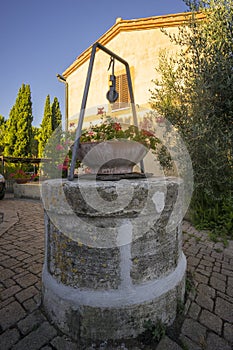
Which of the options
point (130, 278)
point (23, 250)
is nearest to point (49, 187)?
point (130, 278)

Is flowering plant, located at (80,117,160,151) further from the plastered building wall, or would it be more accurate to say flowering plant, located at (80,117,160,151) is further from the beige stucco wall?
the beige stucco wall

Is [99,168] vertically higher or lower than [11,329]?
higher

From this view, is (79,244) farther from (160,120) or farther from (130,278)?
(160,120)

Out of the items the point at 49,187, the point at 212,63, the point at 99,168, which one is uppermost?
the point at 212,63

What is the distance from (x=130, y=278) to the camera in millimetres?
1560

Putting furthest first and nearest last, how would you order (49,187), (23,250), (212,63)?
(212,63)
(23,250)
(49,187)

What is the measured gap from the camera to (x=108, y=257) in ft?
5.02

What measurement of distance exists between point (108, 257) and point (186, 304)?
3.46ft

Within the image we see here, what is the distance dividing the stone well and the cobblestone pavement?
0.55 ft

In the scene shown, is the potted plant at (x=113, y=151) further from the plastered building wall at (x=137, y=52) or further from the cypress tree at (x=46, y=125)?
the cypress tree at (x=46, y=125)

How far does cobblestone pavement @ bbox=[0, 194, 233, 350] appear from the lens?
4.93 feet

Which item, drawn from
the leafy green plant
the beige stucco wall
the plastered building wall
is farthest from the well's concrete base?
the beige stucco wall

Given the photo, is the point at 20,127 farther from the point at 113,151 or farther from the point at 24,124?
the point at 113,151

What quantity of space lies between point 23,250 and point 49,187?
216cm
